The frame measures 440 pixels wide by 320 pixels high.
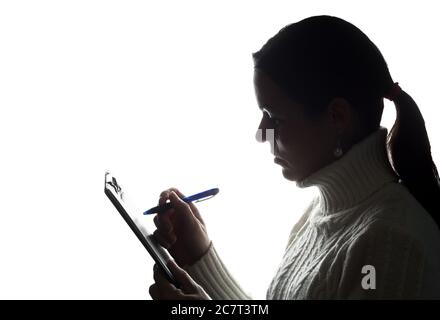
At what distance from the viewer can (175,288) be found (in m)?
0.80

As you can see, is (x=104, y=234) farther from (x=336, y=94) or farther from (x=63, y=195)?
(x=336, y=94)

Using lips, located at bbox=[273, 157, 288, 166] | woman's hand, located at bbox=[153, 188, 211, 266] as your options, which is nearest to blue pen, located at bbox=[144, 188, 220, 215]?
woman's hand, located at bbox=[153, 188, 211, 266]

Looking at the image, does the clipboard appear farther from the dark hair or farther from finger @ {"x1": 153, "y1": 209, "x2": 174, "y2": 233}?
the dark hair

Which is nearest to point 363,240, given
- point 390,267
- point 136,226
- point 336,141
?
point 390,267

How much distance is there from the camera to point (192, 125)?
1.30 metres

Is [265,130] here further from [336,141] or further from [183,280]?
[183,280]

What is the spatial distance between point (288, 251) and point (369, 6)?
59cm

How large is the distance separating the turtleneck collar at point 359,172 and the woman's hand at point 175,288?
0.21 meters

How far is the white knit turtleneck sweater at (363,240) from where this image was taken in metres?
0.72

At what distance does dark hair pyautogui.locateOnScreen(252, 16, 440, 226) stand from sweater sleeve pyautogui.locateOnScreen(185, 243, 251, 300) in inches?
11.7

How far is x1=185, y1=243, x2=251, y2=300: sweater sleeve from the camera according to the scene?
954mm

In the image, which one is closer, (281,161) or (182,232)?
(281,161)

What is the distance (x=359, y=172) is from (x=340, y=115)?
0.08 metres

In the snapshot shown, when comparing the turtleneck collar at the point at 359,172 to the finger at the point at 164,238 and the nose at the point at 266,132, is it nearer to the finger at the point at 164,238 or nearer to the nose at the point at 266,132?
the nose at the point at 266,132
